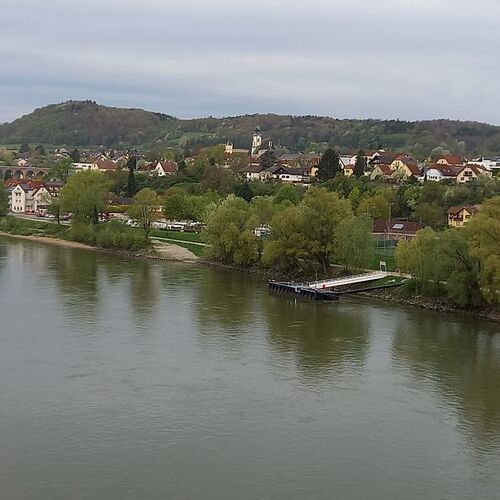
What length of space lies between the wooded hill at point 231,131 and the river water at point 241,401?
48.4 m

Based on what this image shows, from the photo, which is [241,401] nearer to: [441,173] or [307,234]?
[307,234]

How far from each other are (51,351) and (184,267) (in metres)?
10.8

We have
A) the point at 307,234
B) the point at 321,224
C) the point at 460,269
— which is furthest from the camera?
the point at 307,234

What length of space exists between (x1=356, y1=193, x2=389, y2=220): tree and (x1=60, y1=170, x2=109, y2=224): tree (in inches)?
397

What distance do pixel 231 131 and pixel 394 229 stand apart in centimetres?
6603

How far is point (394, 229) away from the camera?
25094 millimetres

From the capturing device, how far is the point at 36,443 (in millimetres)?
8625

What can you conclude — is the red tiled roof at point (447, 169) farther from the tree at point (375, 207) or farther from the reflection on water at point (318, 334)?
the reflection on water at point (318, 334)

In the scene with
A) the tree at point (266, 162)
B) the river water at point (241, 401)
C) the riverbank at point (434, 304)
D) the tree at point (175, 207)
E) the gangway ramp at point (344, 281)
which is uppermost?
the tree at point (266, 162)

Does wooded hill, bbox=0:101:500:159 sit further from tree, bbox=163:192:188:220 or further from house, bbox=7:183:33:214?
tree, bbox=163:192:188:220

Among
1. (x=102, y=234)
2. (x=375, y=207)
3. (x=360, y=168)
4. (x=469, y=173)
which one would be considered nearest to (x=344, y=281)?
(x=375, y=207)

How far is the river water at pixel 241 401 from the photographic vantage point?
26.2ft

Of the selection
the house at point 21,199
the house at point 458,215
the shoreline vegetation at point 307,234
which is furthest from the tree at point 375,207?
the house at point 21,199

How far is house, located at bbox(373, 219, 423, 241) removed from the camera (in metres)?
24.5
